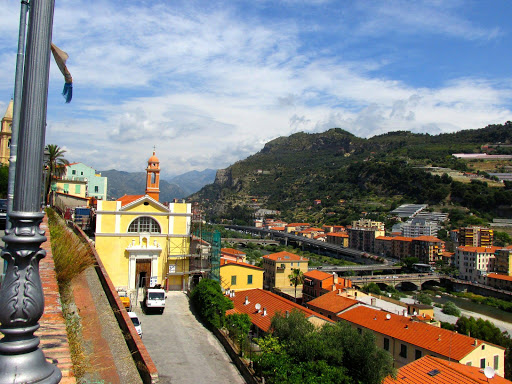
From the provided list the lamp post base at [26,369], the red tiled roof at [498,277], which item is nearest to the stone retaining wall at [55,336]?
the lamp post base at [26,369]

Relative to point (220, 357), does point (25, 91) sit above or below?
above

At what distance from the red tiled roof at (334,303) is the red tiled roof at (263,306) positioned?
5.61 meters

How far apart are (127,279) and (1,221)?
300 inches

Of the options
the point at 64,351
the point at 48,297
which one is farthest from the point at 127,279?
the point at 64,351

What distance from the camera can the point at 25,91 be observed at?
7.66 feet

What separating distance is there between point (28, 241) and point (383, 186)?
465 ft

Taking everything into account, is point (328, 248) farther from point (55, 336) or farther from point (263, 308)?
point (55, 336)

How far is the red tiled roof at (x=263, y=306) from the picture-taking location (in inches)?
904

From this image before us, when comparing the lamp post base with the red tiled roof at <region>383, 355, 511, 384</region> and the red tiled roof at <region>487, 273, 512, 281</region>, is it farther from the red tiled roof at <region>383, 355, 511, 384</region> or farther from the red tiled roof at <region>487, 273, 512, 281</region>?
the red tiled roof at <region>487, 273, 512, 281</region>

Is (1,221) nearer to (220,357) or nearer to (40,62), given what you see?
(220,357)

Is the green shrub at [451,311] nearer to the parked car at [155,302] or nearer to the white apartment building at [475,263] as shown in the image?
the white apartment building at [475,263]

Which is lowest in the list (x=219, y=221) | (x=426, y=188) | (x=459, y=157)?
(x=219, y=221)

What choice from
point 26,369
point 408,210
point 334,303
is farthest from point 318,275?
point 408,210

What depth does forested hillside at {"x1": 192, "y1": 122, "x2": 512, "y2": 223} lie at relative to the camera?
110 meters
